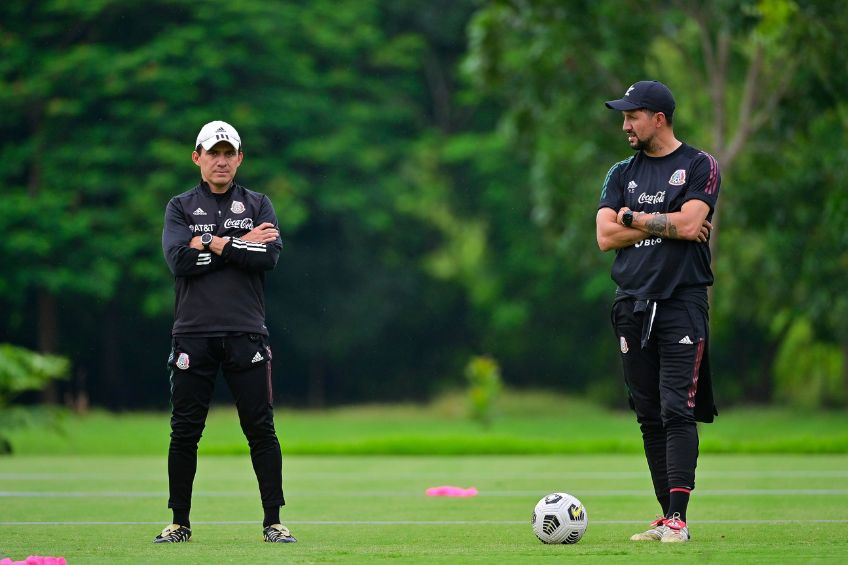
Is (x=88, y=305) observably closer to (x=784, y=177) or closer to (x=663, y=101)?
(x=784, y=177)

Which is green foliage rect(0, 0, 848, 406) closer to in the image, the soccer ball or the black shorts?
the black shorts

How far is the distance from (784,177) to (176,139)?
14803 mm

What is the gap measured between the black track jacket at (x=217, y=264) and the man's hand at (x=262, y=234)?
0.12ft

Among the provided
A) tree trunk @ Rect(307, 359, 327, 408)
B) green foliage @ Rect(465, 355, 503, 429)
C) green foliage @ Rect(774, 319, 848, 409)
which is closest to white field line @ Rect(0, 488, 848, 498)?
green foliage @ Rect(465, 355, 503, 429)

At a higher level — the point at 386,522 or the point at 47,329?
the point at 47,329

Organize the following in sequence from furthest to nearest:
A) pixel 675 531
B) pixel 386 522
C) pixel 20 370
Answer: pixel 20 370
pixel 386 522
pixel 675 531

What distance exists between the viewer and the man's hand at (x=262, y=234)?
7.56 metres

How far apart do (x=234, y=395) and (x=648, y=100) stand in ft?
8.15

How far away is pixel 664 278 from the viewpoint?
7.29 metres

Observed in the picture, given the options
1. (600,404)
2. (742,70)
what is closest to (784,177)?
(742,70)

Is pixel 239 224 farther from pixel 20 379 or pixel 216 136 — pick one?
pixel 20 379

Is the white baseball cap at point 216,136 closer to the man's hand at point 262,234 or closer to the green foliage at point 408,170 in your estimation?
the man's hand at point 262,234

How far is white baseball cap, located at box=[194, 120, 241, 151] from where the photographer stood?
24.8 ft

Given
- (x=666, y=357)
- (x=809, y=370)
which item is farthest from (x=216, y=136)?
(x=809, y=370)
